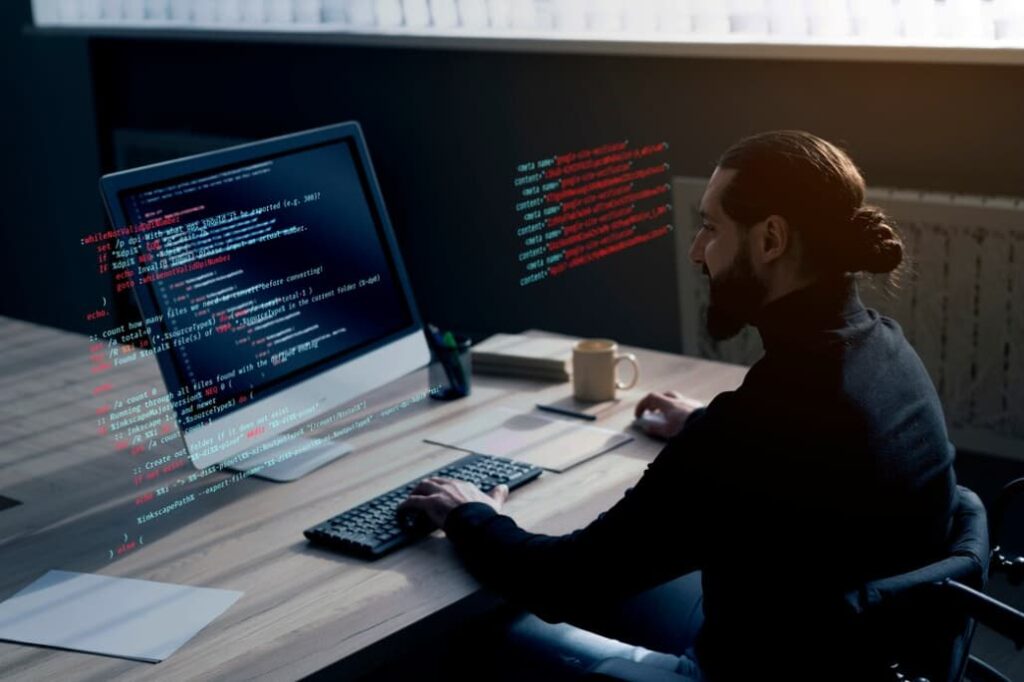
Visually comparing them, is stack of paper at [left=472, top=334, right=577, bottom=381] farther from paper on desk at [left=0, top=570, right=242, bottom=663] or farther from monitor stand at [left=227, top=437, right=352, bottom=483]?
paper on desk at [left=0, top=570, right=242, bottom=663]

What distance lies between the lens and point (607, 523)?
64.1 inches

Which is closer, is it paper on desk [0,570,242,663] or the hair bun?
paper on desk [0,570,242,663]

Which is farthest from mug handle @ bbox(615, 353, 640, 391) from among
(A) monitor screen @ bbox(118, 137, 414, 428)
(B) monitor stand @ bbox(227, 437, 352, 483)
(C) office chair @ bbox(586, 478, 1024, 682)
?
(C) office chair @ bbox(586, 478, 1024, 682)

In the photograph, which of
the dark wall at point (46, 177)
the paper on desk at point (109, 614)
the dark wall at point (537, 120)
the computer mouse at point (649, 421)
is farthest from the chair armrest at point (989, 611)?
the dark wall at point (46, 177)

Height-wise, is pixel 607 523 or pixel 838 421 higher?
pixel 838 421

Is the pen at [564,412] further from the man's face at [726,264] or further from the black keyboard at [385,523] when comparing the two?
the man's face at [726,264]

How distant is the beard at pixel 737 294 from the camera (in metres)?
1.78

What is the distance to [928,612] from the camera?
4.81 ft

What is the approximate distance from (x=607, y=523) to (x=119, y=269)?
30.7 inches

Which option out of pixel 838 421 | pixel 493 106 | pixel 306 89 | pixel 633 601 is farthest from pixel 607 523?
pixel 306 89

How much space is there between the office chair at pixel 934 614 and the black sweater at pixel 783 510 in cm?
5

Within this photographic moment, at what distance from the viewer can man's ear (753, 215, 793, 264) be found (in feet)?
5.73

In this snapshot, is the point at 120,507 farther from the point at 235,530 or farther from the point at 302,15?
the point at 302,15

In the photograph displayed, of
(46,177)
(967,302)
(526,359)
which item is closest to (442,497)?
(526,359)
